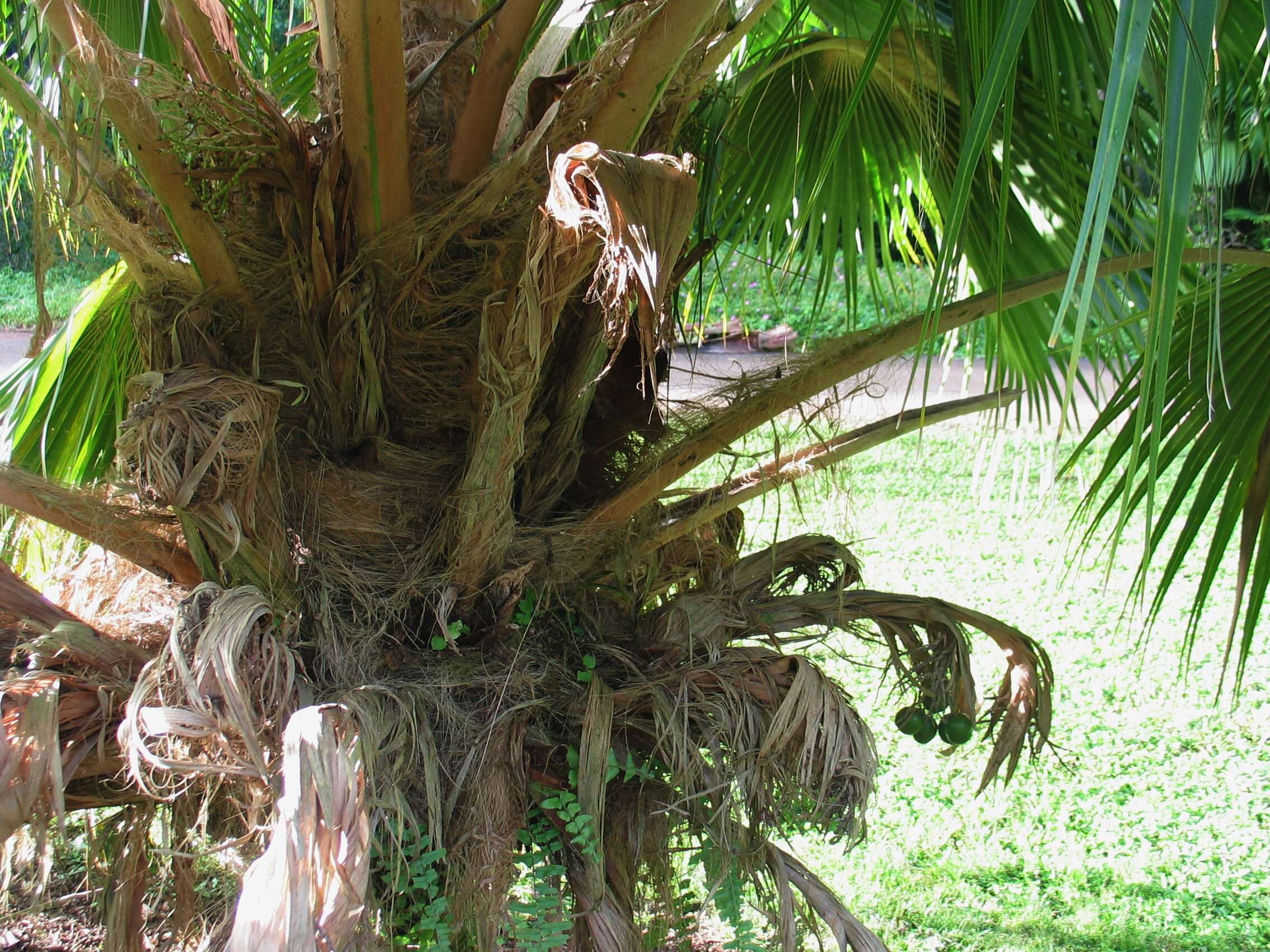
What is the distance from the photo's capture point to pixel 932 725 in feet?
5.18

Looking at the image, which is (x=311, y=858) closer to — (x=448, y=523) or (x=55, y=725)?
(x=55, y=725)

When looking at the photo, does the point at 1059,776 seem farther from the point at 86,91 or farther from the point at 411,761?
the point at 86,91

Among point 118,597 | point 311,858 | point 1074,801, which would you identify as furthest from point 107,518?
point 1074,801

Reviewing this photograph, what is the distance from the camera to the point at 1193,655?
148 inches

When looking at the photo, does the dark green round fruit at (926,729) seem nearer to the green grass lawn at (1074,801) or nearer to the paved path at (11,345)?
the green grass lawn at (1074,801)

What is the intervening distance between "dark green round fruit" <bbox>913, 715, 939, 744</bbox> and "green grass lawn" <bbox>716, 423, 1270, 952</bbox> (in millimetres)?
106

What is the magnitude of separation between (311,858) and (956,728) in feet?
3.10

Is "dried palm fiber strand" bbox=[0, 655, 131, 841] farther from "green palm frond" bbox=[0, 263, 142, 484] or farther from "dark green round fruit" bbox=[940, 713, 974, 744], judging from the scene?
"dark green round fruit" bbox=[940, 713, 974, 744]

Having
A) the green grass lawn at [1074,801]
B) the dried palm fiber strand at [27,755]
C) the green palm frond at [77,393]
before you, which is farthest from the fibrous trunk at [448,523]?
the green palm frond at [77,393]

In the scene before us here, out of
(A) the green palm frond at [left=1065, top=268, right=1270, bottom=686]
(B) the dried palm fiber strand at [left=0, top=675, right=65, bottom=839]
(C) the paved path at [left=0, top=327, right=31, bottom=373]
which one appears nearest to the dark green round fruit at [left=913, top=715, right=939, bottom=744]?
(A) the green palm frond at [left=1065, top=268, right=1270, bottom=686]

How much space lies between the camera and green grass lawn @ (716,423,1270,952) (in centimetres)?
233

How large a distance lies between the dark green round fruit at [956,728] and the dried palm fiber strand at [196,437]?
0.98 meters

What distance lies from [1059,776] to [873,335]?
2.12 m

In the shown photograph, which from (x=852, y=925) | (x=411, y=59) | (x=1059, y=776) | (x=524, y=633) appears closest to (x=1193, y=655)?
(x=1059, y=776)
